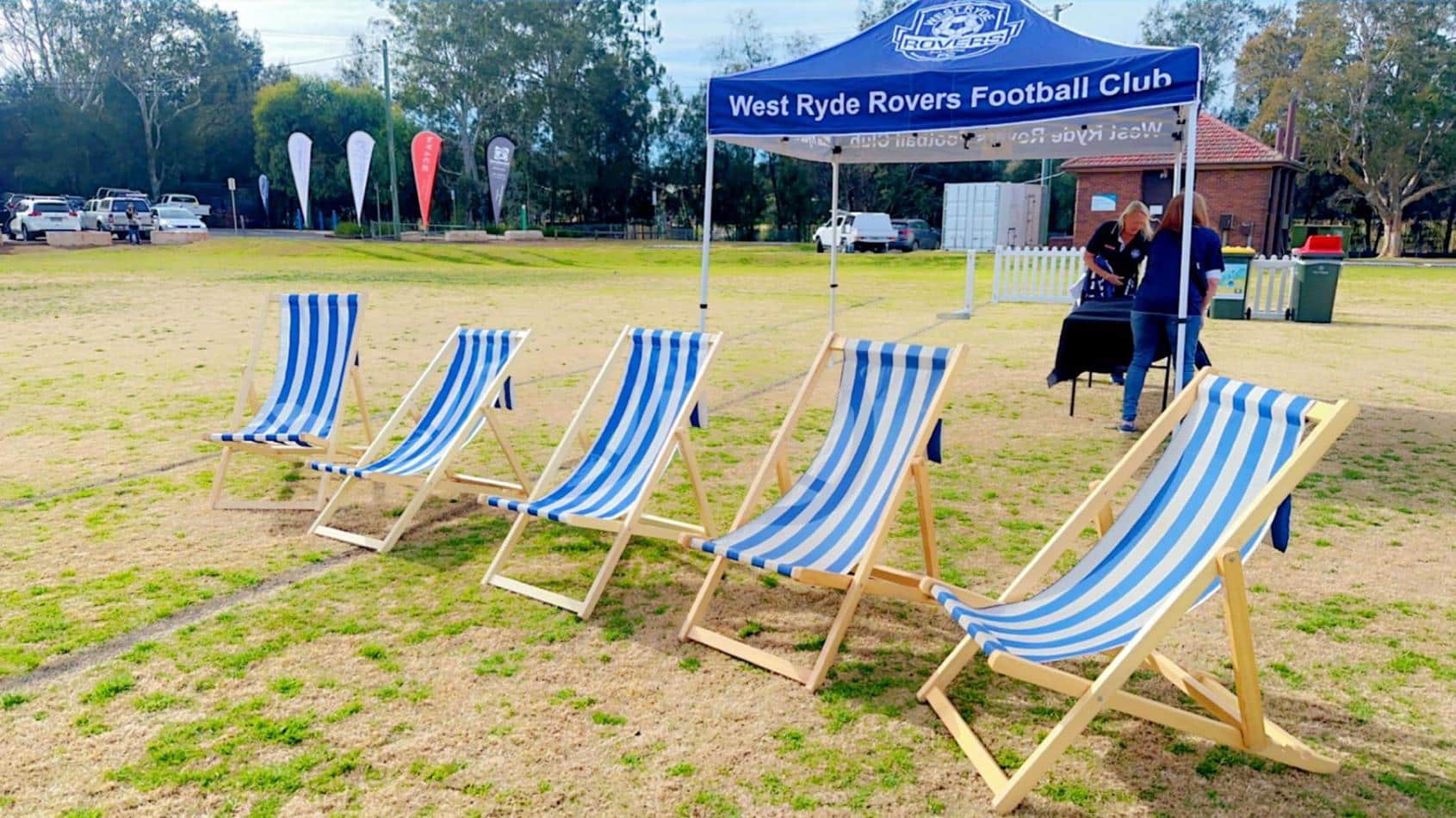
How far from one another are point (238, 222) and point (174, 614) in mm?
58531

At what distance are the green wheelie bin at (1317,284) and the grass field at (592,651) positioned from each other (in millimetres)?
6398

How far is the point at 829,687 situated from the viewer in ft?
10.5

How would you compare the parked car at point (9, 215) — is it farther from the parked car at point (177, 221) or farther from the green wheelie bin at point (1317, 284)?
the green wheelie bin at point (1317, 284)

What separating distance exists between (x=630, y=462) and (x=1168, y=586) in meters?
2.30

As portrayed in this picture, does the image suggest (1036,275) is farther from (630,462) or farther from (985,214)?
(985,214)

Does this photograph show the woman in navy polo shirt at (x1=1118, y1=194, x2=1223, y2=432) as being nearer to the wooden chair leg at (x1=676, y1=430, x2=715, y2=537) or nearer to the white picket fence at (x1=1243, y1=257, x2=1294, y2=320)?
the wooden chair leg at (x1=676, y1=430, x2=715, y2=537)

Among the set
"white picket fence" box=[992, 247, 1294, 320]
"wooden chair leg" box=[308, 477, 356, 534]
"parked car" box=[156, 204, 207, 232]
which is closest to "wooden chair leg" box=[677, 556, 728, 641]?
"wooden chair leg" box=[308, 477, 356, 534]

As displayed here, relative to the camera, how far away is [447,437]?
4832mm

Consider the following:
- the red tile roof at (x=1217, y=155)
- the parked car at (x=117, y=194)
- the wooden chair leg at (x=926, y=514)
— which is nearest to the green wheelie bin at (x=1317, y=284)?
the wooden chair leg at (x=926, y=514)

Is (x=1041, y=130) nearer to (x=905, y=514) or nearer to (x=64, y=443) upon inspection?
(x=905, y=514)

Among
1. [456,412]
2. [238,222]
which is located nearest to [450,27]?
[238,222]

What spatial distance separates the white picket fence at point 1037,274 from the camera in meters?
15.7

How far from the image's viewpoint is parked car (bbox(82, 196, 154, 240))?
1321 inches

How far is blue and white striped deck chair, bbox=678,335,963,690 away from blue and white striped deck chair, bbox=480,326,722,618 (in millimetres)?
386
